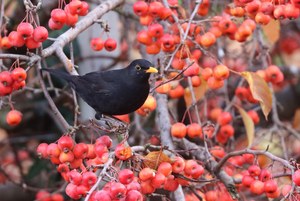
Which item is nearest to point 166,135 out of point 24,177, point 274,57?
point 24,177

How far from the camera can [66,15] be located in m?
2.95

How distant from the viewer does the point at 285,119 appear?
5.35 m

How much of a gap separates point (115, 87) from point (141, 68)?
16 centimetres

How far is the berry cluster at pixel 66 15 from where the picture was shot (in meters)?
2.92

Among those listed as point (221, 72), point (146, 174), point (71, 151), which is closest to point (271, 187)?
point (146, 174)

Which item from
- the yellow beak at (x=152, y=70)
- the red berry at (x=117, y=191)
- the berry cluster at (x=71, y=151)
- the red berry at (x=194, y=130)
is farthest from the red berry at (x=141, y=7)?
the red berry at (x=117, y=191)

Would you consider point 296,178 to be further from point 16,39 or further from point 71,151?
point 16,39

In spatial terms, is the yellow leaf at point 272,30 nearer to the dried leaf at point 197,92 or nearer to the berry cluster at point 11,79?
the dried leaf at point 197,92

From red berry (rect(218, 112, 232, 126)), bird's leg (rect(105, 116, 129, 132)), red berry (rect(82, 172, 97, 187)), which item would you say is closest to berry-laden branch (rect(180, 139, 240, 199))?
bird's leg (rect(105, 116, 129, 132))

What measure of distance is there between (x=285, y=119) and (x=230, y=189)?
239 centimetres

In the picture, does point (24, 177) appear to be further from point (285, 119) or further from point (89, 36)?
point (285, 119)

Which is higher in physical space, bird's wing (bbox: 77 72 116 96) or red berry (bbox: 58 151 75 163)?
red berry (bbox: 58 151 75 163)

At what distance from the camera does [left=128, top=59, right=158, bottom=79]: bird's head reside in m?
3.38

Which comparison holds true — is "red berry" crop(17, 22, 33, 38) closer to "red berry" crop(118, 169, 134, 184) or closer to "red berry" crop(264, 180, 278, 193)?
"red berry" crop(118, 169, 134, 184)
